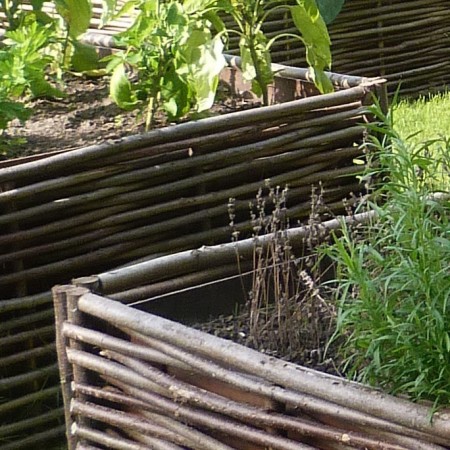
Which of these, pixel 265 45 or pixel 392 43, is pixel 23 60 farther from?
pixel 392 43

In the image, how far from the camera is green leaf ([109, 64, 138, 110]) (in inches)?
122

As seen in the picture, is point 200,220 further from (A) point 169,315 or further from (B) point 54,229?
(A) point 169,315

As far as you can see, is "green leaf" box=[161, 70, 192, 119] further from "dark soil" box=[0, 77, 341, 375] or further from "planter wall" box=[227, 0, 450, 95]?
"planter wall" box=[227, 0, 450, 95]

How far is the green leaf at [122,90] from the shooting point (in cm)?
309

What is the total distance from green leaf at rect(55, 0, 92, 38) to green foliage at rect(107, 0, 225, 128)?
297 millimetres

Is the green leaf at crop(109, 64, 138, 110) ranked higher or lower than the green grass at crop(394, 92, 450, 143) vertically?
higher

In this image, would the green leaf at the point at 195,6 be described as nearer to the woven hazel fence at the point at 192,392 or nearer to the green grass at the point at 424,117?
the woven hazel fence at the point at 192,392

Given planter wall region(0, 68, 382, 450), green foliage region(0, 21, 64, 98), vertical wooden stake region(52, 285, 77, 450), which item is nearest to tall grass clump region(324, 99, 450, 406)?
vertical wooden stake region(52, 285, 77, 450)

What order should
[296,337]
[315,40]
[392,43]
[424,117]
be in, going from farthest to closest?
1. [392,43]
2. [424,117]
3. [315,40]
4. [296,337]

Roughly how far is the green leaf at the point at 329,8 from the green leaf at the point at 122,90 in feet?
6.32

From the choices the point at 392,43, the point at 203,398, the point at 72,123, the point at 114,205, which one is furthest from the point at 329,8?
the point at 392,43

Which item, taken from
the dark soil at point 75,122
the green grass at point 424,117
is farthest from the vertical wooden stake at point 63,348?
the green grass at point 424,117

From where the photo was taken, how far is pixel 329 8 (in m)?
1.20

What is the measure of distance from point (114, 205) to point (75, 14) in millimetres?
866
